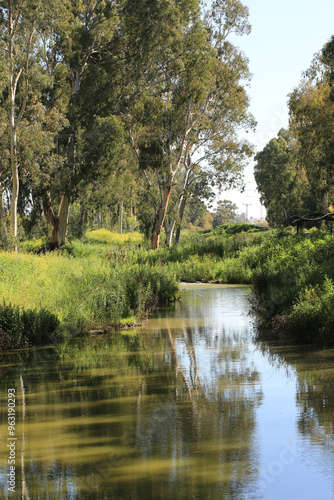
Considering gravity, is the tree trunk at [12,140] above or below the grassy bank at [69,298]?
above

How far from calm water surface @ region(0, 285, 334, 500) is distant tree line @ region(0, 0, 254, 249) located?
65.8 feet

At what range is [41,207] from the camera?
38656mm

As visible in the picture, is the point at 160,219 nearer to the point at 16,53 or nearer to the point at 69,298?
the point at 16,53

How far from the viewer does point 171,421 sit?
23.4ft

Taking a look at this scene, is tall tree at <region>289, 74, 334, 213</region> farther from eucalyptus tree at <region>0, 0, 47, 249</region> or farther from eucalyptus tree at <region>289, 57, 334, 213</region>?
eucalyptus tree at <region>0, 0, 47, 249</region>

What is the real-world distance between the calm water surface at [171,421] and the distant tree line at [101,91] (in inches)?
790

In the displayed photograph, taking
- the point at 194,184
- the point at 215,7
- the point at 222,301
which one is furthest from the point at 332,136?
the point at 222,301

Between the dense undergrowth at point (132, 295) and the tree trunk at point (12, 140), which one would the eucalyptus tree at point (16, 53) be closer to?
the tree trunk at point (12, 140)

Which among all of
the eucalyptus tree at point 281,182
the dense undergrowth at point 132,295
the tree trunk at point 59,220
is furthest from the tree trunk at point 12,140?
the eucalyptus tree at point 281,182

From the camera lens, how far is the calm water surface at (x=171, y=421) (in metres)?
5.44

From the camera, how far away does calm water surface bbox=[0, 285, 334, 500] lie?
544cm

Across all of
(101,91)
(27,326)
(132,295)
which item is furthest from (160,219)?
(27,326)

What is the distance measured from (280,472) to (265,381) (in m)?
3.44

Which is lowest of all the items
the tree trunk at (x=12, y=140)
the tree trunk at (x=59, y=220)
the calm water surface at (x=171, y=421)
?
the calm water surface at (x=171, y=421)
